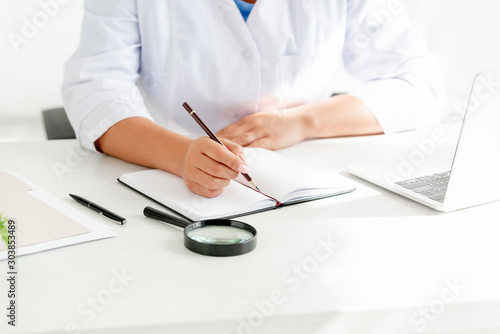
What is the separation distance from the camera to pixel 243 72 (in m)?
1.51

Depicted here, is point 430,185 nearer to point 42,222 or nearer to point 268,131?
point 268,131

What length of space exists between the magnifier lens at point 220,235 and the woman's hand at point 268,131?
49 cm

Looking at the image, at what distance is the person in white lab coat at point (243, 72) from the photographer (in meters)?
1.32

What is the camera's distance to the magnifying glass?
31.8 inches

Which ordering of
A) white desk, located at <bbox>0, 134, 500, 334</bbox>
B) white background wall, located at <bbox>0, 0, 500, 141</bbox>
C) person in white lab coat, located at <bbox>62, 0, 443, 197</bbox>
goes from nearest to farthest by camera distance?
white desk, located at <bbox>0, 134, 500, 334</bbox>
person in white lab coat, located at <bbox>62, 0, 443, 197</bbox>
white background wall, located at <bbox>0, 0, 500, 141</bbox>

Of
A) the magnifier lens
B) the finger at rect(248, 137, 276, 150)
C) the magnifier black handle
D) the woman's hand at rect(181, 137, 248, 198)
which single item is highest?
the woman's hand at rect(181, 137, 248, 198)

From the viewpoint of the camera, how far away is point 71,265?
0.77 m

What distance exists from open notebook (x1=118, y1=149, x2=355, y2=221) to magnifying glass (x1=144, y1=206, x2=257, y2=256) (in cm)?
4

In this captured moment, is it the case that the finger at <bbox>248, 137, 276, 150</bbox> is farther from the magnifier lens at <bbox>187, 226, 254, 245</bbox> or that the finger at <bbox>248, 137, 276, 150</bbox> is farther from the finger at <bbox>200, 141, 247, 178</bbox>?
the magnifier lens at <bbox>187, 226, 254, 245</bbox>

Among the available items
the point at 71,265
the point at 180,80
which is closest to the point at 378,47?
the point at 180,80

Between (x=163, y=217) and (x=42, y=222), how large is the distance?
173 millimetres

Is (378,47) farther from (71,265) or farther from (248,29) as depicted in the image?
(71,265)

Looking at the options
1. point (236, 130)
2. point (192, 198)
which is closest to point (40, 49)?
point (236, 130)

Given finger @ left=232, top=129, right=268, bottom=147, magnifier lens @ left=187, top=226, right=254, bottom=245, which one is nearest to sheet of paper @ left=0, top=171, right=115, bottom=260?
magnifier lens @ left=187, top=226, right=254, bottom=245
